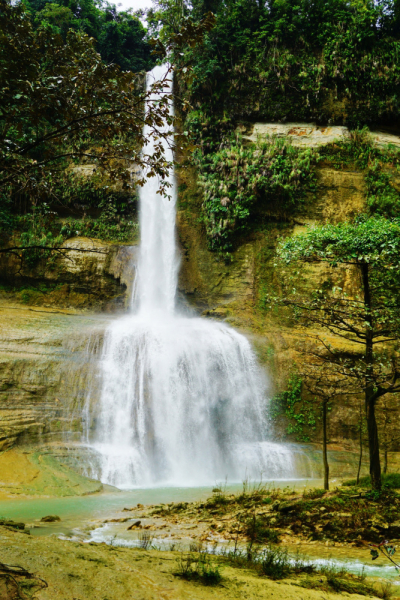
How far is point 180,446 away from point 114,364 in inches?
154

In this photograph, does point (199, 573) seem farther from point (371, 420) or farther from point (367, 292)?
point (367, 292)

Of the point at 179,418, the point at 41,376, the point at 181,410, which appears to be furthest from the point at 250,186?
the point at 41,376

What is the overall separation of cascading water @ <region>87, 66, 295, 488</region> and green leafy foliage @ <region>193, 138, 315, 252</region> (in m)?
6.92

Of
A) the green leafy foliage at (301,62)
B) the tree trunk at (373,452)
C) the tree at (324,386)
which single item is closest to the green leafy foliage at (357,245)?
the tree at (324,386)

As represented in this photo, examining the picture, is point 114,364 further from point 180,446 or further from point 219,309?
point 219,309

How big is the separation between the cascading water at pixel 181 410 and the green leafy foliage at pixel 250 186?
22.7ft

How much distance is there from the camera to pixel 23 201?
24.5 metres

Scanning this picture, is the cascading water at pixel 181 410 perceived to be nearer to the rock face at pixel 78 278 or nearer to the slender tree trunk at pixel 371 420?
the rock face at pixel 78 278

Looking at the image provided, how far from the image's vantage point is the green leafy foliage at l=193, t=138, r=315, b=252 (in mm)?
22906

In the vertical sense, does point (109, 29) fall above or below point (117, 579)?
above

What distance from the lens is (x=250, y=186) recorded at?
22969 millimetres

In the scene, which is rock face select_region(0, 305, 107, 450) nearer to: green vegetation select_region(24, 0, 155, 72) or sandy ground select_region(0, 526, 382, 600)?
sandy ground select_region(0, 526, 382, 600)

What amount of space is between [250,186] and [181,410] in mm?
13480

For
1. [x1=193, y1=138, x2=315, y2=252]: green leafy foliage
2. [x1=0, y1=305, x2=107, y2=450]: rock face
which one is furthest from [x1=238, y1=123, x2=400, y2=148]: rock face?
[x1=0, y1=305, x2=107, y2=450]: rock face
